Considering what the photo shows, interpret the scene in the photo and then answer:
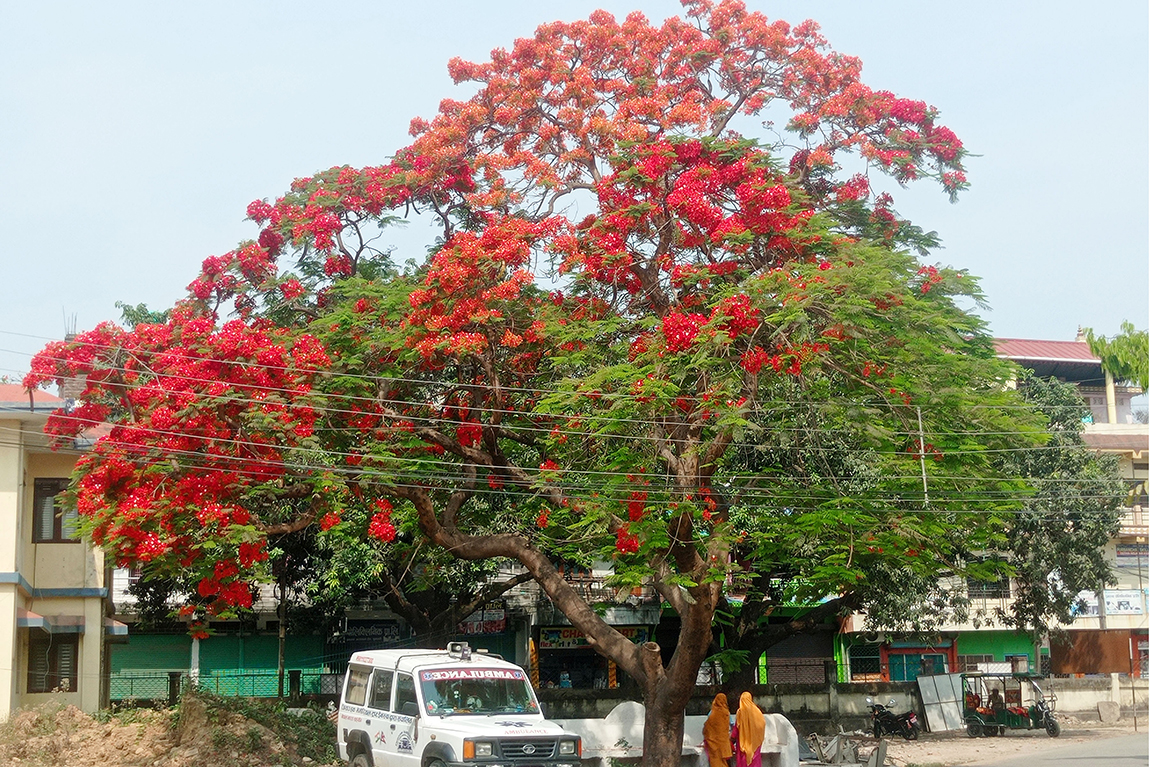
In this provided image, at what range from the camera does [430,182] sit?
62.1 ft

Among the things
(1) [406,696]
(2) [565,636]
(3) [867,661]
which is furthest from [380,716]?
(3) [867,661]

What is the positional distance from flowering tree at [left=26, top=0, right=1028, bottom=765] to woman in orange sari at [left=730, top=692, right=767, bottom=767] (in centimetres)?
88

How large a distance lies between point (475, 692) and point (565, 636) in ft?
66.5

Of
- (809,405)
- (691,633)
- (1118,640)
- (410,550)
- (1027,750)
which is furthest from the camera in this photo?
(1118,640)

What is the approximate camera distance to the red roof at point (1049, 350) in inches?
1687

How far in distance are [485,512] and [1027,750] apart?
13.2 m

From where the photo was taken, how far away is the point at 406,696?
14.5 meters

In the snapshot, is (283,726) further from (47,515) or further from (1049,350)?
(1049,350)

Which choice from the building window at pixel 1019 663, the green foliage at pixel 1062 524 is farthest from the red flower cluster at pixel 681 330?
the building window at pixel 1019 663

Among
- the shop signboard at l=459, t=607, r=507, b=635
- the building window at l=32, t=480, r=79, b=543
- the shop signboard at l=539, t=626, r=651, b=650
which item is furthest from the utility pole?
the shop signboard at l=459, t=607, r=507, b=635

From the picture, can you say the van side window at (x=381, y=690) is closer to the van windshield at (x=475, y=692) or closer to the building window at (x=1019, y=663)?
the van windshield at (x=475, y=692)

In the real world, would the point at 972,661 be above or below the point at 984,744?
above

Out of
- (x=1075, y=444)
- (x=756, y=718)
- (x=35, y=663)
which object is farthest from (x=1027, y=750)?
(x=35, y=663)

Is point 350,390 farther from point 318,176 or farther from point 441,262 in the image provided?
point 318,176
